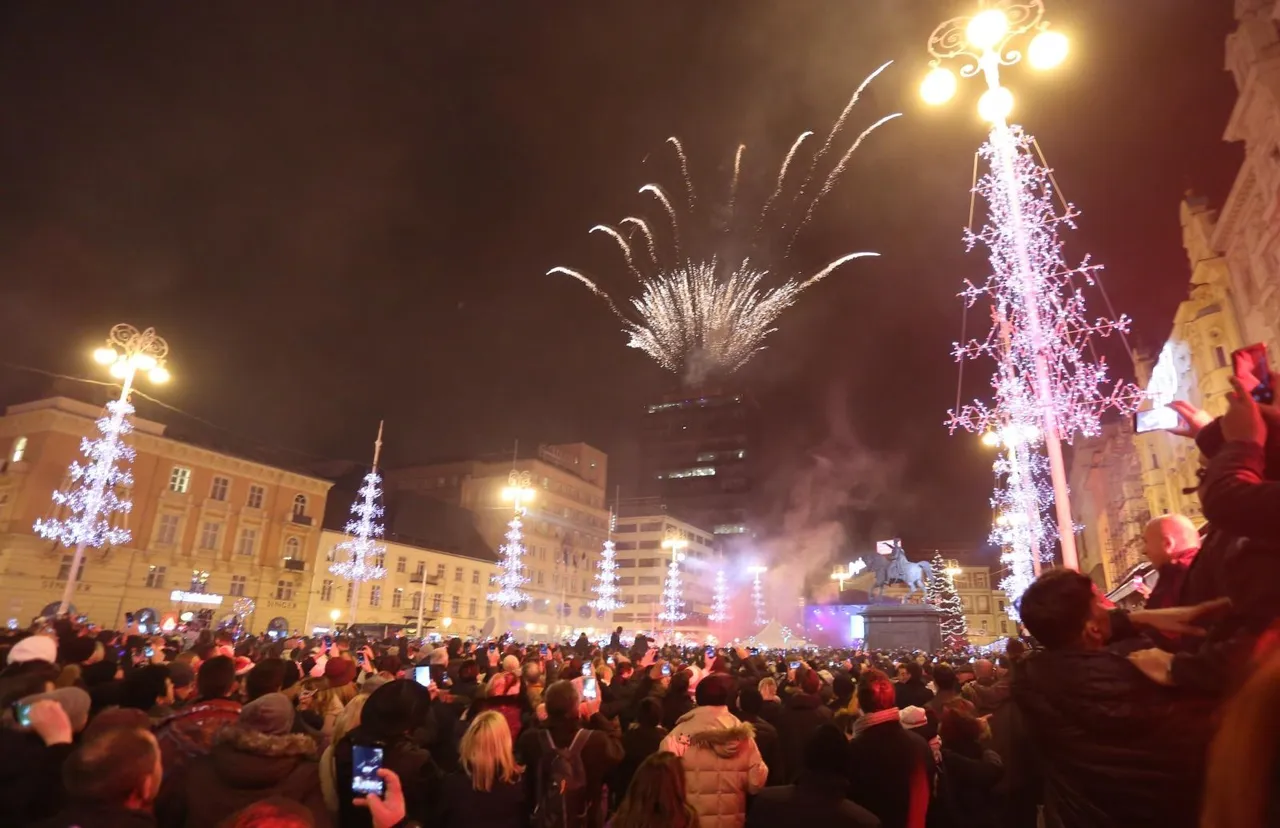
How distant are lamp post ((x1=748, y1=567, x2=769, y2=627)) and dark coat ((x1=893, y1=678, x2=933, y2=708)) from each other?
8521 cm

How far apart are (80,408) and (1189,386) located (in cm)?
6029

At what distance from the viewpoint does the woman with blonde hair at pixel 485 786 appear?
172 inches

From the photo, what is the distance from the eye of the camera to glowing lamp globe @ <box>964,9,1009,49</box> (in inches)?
523

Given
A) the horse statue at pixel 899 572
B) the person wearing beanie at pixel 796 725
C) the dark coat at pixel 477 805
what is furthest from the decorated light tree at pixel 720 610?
the dark coat at pixel 477 805

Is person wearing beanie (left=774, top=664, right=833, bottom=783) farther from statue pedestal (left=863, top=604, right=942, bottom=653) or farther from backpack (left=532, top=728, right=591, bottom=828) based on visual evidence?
statue pedestal (left=863, top=604, right=942, bottom=653)

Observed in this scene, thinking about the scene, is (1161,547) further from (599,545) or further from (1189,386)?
(599,545)

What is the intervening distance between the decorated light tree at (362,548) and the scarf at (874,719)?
41581 millimetres

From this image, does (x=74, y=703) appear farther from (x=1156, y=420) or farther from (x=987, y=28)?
(x=987, y=28)

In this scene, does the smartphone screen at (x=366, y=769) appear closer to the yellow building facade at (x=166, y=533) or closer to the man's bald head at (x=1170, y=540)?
the man's bald head at (x=1170, y=540)

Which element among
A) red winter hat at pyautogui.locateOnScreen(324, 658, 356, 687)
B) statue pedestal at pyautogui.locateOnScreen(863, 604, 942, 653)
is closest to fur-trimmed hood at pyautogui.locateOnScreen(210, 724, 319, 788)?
red winter hat at pyautogui.locateOnScreen(324, 658, 356, 687)

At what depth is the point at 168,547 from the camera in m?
42.2

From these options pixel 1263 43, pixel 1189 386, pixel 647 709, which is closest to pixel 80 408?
pixel 647 709

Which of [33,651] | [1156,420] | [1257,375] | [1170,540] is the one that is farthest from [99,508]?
[1257,375]

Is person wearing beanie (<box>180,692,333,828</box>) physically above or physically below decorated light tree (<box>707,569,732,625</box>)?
below
